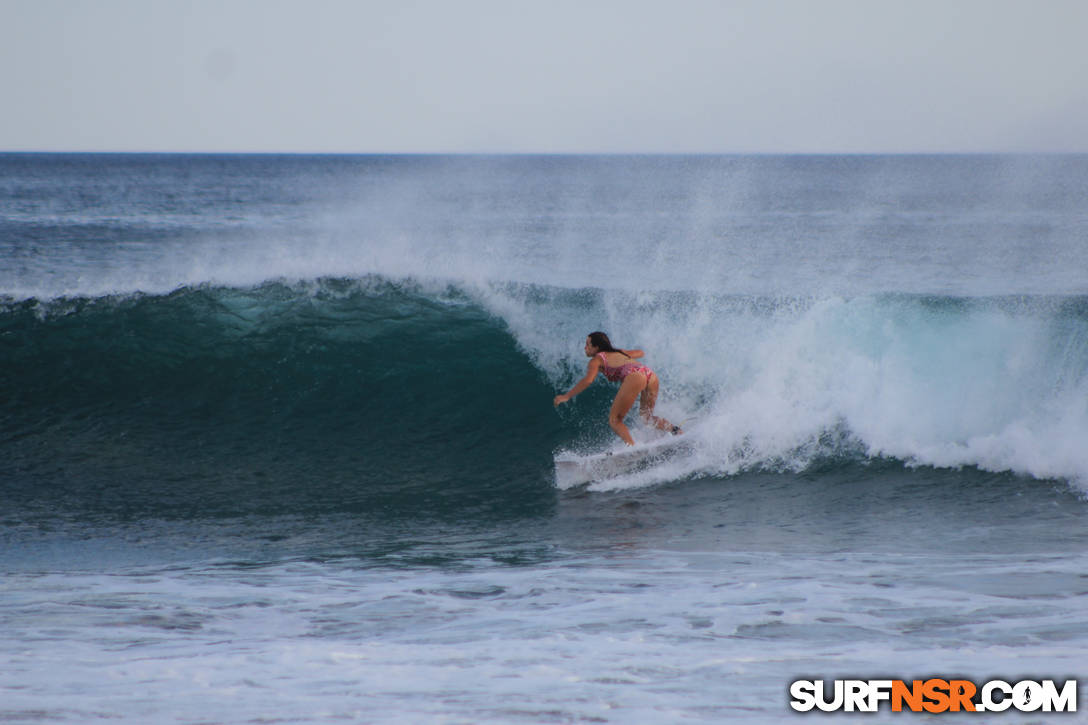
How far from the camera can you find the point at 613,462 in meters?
8.05

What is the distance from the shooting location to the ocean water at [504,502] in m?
4.12

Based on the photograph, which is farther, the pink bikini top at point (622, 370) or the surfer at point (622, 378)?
the pink bikini top at point (622, 370)

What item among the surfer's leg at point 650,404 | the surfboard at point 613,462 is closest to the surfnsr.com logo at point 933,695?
the surfboard at point 613,462

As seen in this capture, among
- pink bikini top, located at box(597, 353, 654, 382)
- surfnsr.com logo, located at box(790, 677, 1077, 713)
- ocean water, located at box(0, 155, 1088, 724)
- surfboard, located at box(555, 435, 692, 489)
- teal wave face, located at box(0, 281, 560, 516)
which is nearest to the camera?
surfnsr.com logo, located at box(790, 677, 1077, 713)

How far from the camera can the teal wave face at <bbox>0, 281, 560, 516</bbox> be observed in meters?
8.18

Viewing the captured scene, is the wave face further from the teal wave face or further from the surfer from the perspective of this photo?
the surfer

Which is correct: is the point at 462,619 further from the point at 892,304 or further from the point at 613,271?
the point at 613,271

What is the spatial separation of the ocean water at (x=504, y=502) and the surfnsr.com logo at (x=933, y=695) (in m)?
0.08

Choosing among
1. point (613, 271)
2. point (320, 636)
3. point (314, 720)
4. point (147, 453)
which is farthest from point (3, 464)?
point (613, 271)

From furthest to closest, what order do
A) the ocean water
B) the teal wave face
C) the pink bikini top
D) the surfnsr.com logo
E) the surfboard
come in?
the pink bikini top
the teal wave face
the surfboard
the ocean water
the surfnsr.com logo

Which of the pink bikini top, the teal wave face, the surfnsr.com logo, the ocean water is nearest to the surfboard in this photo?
the ocean water

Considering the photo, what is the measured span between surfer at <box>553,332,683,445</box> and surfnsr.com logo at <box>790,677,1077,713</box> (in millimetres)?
4368

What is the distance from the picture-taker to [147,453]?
8977 mm

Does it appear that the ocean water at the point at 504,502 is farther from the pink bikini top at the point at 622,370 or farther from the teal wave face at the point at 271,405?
the pink bikini top at the point at 622,370
